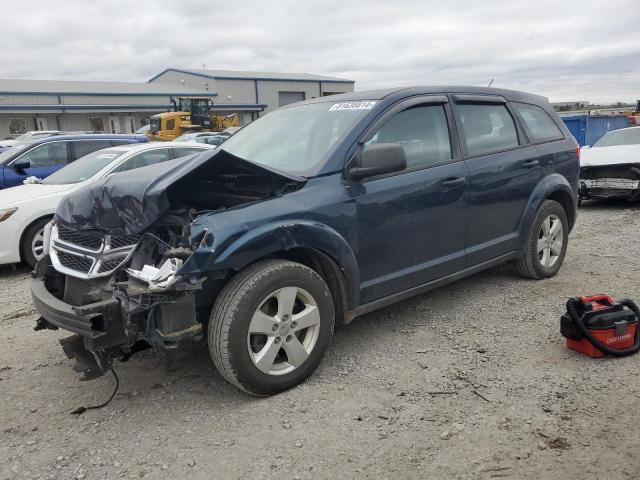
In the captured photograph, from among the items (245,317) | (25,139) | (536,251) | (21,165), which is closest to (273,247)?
(245,317)

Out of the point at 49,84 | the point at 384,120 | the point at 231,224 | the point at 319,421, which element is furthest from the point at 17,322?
the point at 49,84

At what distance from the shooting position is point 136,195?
3.00m

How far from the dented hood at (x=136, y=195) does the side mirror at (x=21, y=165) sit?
5.70m

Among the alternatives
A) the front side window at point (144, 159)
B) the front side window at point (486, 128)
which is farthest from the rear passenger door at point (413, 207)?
the front side window at point (144, 159)

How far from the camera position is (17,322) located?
4637 mm

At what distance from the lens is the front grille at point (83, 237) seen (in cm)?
328

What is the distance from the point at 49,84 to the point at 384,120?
43.4 m

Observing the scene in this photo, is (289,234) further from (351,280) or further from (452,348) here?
(452,348)

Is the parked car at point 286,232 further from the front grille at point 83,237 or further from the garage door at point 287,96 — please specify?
the garage door at point 287,96

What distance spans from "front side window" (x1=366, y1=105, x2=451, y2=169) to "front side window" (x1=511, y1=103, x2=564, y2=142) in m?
1.20

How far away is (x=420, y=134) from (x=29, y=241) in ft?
15.8

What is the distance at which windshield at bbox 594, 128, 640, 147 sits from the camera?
10336 mm

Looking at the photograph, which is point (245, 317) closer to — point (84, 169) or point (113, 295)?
point (113, 295)

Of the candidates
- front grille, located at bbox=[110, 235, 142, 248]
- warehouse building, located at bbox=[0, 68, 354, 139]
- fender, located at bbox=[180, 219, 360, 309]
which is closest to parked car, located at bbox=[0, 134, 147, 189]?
front grille, located at bbox=[110, 235, 142, 248]
